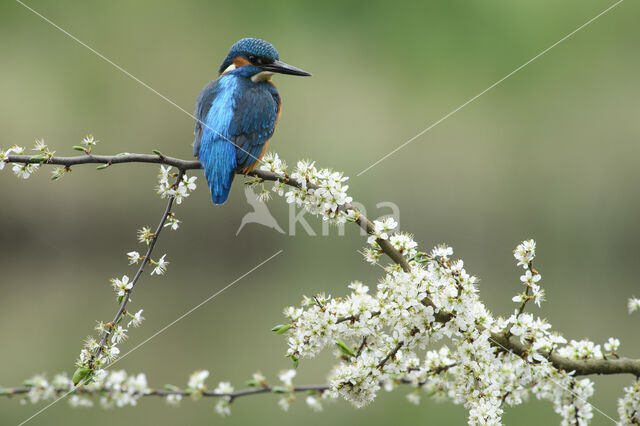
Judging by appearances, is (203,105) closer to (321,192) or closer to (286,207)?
(321,192)

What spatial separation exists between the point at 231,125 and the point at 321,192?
1.11 meters

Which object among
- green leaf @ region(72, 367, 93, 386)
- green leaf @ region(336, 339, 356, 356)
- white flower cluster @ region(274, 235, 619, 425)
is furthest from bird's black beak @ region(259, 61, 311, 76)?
green leaf @ region(72, 367, 93, 386)

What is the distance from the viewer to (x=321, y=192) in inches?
75.6

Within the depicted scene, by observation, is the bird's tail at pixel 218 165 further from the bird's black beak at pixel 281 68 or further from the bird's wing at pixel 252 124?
the bird's black beak at pixel 281 68

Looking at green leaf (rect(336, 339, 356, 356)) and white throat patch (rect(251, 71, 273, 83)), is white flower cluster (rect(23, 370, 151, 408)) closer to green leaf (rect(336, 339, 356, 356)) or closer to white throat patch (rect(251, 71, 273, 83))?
green leaf (rect(336, 339, 356, 356))

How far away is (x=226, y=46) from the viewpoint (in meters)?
14.9

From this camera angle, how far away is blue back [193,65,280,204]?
2.71 m

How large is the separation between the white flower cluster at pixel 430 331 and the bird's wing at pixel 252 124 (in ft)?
3.56

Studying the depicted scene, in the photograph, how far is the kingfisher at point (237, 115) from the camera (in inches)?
107

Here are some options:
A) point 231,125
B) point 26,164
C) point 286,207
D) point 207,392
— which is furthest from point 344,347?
point 286,207

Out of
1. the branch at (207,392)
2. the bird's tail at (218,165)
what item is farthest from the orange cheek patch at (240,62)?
the branch at (207,392)

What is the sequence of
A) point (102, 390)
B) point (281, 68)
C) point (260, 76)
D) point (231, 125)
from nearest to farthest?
1. point (102, 390)
2. point (231, 125)
3. point (281, 68)
4. point (260, 76)

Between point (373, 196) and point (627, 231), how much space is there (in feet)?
15.6

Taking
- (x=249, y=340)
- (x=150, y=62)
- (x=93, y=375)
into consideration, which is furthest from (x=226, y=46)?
(x=93, y=375)
